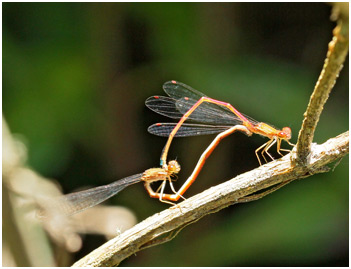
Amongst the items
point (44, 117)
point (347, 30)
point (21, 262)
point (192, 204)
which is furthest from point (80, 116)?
point (347, 30)

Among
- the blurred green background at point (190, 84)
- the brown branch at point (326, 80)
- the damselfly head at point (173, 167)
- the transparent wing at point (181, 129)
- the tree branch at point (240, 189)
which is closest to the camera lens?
the brown branch at point (326, 80)

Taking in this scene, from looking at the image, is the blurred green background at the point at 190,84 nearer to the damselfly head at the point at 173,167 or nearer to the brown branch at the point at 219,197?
the damselfly head at the point at 173,167

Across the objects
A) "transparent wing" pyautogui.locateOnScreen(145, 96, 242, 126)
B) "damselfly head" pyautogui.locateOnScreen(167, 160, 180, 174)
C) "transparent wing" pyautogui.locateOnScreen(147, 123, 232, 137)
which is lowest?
"damselfly head" pyautogui.locateOnScreen(167, 160, 180, 174)

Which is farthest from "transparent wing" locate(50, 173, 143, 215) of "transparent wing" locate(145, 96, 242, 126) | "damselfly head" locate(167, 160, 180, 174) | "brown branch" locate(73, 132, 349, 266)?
"brown branch" locate(73, 132, 349, 266)

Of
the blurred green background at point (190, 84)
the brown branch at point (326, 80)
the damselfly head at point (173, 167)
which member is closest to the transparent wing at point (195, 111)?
the damselfly head at point (173, 167)

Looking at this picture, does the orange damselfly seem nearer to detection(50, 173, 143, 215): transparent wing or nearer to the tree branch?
detection(50, 173, 143, 215): transparent wing

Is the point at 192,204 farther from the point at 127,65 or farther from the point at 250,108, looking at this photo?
the point at 127,65
